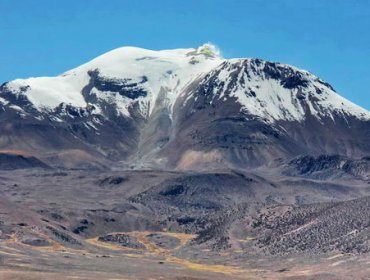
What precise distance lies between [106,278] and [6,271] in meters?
21.0

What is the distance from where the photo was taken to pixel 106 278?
197 m

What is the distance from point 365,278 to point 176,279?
39.7 metres

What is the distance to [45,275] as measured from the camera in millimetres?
196250

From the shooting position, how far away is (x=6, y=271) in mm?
198000

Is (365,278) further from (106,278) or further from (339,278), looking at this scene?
(106,278)

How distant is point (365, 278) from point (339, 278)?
215 inches

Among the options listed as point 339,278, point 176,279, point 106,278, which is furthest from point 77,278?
point 339,278

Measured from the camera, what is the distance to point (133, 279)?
19788 centimetres

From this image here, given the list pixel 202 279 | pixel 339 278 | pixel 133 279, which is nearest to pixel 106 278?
pixel 133 279

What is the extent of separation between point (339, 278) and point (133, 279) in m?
43.3

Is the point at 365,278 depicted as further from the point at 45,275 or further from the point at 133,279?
the point at 45,275

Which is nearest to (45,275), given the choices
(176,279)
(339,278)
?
(176,279)

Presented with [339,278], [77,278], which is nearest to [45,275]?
[77,278]

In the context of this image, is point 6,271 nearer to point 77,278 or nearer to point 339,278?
point 77,278
